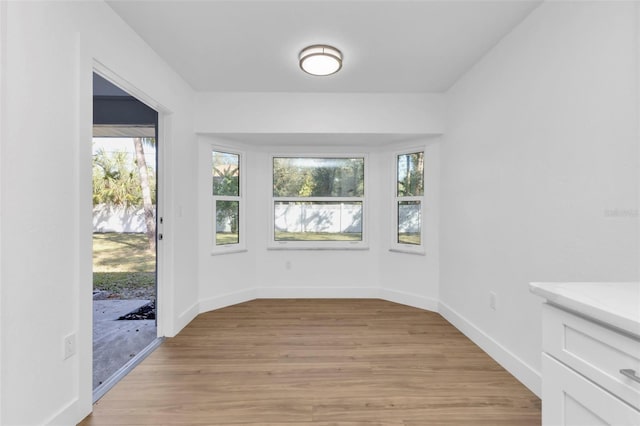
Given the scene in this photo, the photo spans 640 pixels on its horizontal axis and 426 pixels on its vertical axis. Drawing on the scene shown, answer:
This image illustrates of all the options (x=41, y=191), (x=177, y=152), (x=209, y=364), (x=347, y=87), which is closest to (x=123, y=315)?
(x=209, y=364)

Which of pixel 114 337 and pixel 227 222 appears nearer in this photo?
pixel 114 337

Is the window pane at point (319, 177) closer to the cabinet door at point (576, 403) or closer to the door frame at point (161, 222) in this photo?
the door frame at point (161, 222)

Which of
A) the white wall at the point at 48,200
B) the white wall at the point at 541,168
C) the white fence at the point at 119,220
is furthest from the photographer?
the white fence at the point at 119,220

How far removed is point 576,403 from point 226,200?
339 centimetres

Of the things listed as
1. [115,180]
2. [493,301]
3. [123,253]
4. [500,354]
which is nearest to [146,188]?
[115,180]

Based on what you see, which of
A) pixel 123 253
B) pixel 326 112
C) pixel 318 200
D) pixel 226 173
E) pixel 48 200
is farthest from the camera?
pixel 123 253

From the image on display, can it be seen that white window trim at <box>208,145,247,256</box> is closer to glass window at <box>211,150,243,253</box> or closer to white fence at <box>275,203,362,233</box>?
glass window at <box>211,150,243,253</box>

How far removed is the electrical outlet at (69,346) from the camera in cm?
155

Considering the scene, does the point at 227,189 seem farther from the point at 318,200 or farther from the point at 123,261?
the point at 123,261

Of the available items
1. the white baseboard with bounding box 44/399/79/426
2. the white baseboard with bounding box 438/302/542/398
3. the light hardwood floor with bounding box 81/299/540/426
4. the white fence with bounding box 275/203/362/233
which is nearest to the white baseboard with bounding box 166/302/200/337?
the light hardwood floor with bounding box 81/299/540/426

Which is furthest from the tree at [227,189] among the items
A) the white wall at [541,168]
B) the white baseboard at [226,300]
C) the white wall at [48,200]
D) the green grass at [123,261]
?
the white wall at [541,168]

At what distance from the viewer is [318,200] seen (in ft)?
13.0

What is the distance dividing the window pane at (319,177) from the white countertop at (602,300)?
3.00 m

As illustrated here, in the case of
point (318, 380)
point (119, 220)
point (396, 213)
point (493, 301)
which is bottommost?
point (318, 380)
